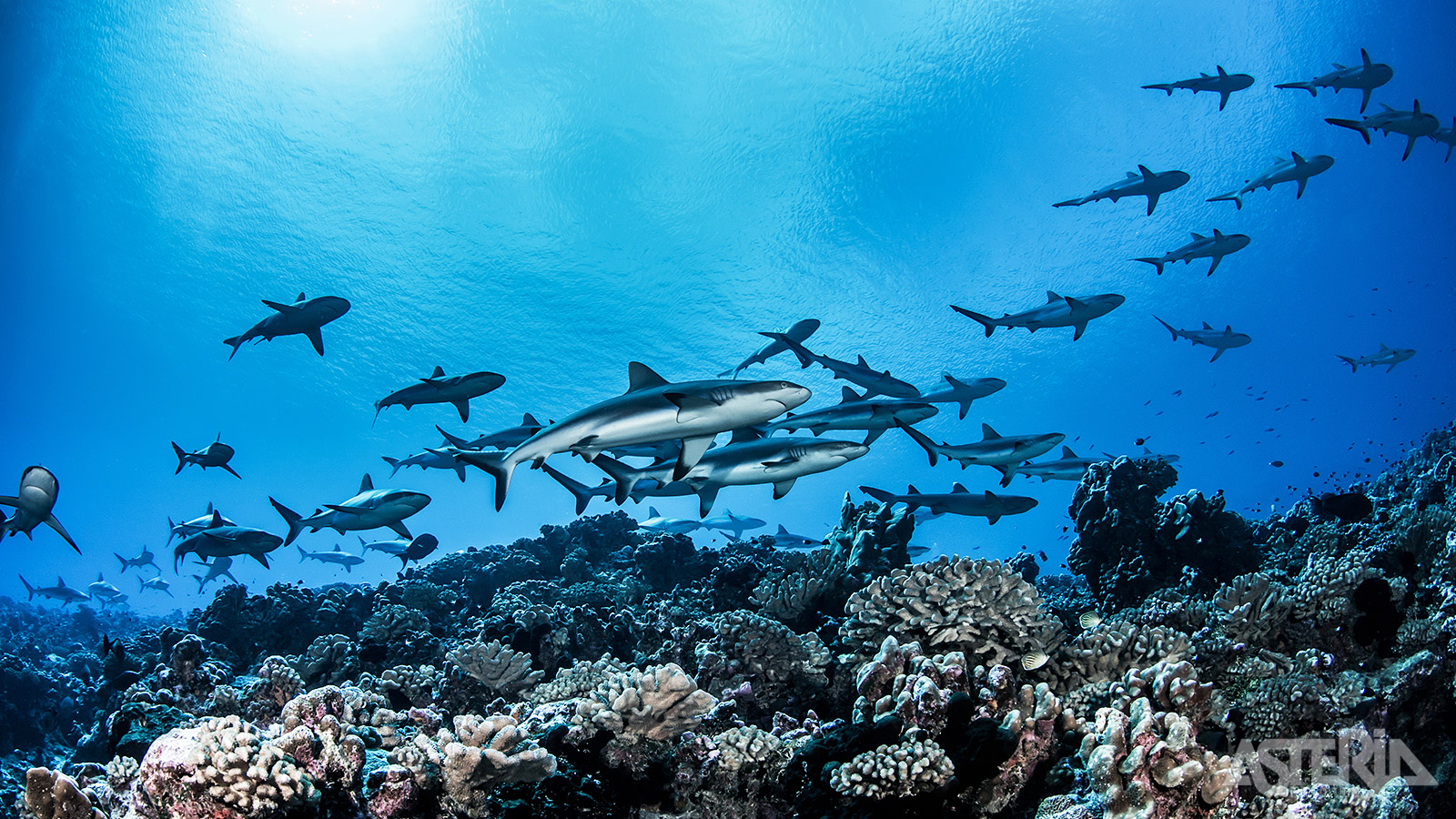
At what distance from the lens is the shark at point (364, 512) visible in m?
8.83

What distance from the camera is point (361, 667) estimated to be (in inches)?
303

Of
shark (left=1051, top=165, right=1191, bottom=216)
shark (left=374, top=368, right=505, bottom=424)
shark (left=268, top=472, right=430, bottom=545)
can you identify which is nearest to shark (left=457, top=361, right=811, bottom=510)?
shark (left=374, top=368, right=505, bottom=424)

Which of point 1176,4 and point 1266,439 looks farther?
point 1266,439

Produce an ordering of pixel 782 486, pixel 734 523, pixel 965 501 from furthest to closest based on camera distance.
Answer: pixel 734 523, pixel 965 501, pixel 782 486

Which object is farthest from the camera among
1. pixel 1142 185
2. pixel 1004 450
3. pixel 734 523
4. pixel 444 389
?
pixel 734 523

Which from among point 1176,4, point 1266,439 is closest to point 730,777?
point 1176,4

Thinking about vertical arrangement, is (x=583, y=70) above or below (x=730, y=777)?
above

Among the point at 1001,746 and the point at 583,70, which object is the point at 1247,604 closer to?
the point at 1001,746

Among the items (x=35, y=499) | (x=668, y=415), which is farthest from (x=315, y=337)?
(x=668, y=415)

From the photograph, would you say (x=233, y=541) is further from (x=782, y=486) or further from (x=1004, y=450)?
(x=1004, y=450)

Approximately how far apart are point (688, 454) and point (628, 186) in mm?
51212

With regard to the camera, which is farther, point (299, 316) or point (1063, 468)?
point (1063, 468)

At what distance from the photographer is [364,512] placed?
9016mm

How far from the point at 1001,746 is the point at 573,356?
63.3 meters
